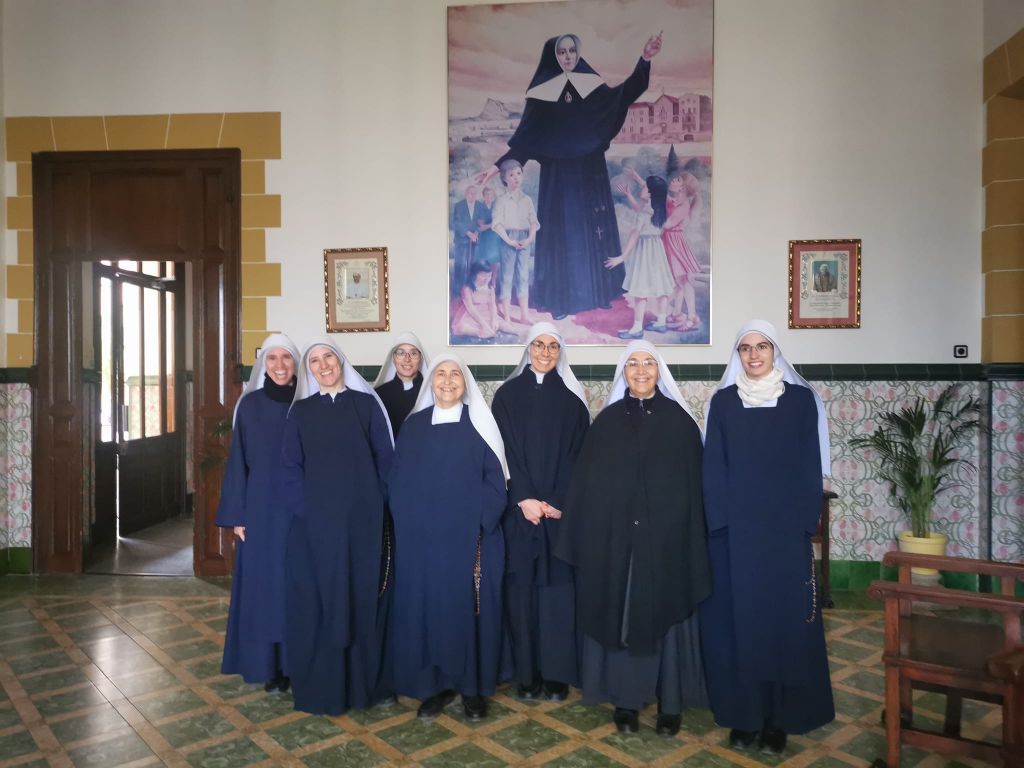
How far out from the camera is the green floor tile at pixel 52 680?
3266mm

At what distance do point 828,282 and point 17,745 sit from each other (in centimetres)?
470

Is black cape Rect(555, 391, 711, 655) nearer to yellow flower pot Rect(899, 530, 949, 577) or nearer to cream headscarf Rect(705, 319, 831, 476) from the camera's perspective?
cream headscarf Rect(705, 319, 831, 476)

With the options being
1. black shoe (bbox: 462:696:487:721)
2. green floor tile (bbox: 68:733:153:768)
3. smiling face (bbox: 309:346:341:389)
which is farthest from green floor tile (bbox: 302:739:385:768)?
smiling face (bbox: 309:346:341:389)

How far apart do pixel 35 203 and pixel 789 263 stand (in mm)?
5117

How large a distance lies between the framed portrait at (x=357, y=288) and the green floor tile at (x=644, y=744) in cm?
308

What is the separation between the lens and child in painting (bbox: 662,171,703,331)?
4.82 meters

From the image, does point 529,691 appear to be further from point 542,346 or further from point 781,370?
point 781,370

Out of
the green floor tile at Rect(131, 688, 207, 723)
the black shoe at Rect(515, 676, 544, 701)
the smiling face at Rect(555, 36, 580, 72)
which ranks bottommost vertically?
the green floor tile at Rect(131, 688, 207, 723)

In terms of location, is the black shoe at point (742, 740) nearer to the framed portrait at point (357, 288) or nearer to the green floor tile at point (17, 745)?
the green floor tile at point (17, 745)

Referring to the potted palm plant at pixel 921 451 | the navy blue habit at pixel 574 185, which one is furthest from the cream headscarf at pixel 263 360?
the potted palm plant at pixel 921 451

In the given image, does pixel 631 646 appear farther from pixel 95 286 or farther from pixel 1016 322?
pixel 95 286

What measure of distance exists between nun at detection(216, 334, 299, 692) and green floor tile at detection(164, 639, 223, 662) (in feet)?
1.53

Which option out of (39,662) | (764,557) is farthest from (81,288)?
(764,557)

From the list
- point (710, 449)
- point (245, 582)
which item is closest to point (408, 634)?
point (245, 582)
